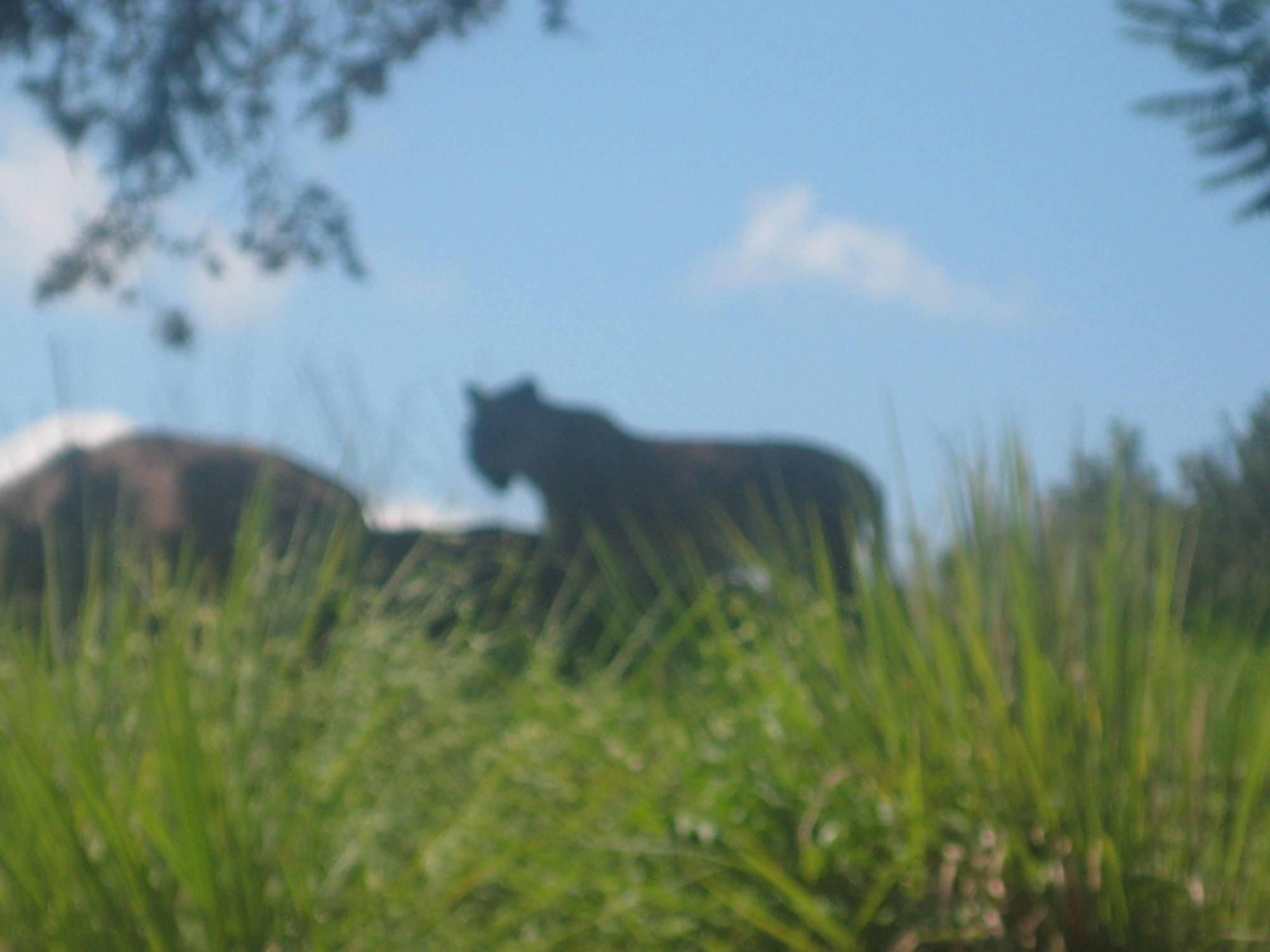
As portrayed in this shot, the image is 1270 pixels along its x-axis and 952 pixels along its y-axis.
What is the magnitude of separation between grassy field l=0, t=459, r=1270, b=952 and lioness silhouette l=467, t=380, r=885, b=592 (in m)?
5.00

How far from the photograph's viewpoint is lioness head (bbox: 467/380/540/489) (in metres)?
9.27

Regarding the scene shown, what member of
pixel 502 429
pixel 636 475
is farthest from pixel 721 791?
pixel 502 429

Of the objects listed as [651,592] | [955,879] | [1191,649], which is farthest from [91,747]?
[651,592]

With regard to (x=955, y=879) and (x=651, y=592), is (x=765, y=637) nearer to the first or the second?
(x=955, y=879)

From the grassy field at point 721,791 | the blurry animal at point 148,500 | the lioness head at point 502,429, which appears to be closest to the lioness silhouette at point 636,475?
the lioness head at point 502,429

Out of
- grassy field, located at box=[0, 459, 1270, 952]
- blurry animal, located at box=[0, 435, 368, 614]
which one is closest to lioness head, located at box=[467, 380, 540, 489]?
blurry animal, located at box=[0, 435, 368, 614]

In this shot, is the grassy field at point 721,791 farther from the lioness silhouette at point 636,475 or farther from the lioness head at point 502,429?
the lioness head at point 502,429

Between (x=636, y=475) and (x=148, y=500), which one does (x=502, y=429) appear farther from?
(x=148, y=500)

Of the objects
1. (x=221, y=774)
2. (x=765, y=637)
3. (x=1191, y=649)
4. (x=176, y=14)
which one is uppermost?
(x=176, y=14)

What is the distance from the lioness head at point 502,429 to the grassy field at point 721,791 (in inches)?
239

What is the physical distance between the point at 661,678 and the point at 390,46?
646 cm

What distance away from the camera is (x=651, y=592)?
783 centimetres

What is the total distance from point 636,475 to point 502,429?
36.4 inches

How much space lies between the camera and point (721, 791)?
9.43 ft
